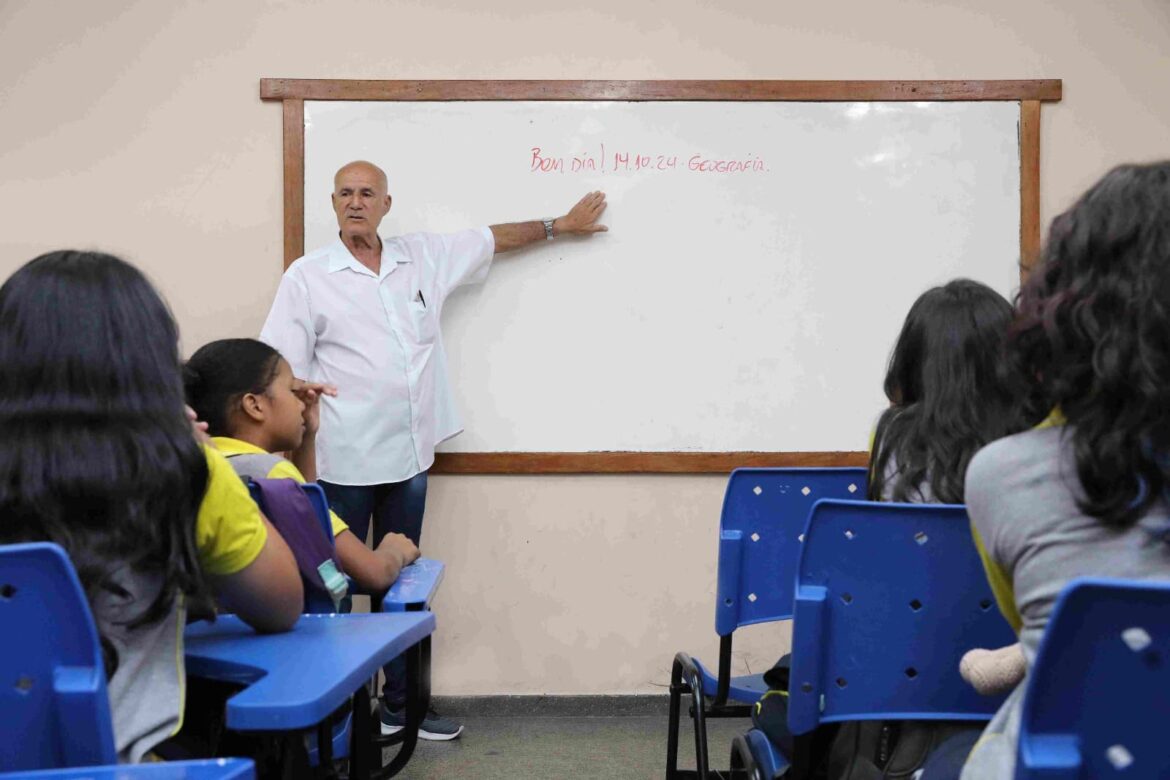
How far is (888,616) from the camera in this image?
148 cm

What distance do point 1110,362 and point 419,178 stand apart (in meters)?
2.84

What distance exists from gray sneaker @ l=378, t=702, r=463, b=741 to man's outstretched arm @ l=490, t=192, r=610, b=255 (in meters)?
1.43

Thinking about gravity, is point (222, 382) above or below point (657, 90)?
below

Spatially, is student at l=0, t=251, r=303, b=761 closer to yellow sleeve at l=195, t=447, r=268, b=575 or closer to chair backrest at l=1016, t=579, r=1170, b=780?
yellow sleeve at l=195, t=447, r=268, b=575

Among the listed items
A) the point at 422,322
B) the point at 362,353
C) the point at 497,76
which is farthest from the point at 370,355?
the point at 497,76

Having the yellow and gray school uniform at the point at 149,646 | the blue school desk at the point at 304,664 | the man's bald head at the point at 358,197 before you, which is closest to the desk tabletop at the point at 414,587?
the blue school desk at the point at 304,664

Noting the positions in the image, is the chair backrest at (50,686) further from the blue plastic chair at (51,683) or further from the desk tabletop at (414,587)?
the desk tabletop at (414,587)

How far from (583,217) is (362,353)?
2.65 ft

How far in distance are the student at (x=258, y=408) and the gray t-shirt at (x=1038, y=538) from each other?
1.11 m

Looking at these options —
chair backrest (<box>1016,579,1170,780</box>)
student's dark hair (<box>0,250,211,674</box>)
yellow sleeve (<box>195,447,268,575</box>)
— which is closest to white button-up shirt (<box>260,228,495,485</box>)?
yellow sleeve (<box>195,447,268,575</box>)

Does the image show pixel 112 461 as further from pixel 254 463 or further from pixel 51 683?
pixel 254 463

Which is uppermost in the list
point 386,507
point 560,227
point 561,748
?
→ point 560,227

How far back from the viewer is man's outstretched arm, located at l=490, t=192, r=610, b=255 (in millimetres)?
3531

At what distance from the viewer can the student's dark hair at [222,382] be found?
1973 mm
